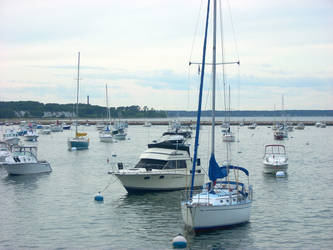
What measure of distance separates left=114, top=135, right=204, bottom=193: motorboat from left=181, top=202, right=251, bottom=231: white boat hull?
8.62 m

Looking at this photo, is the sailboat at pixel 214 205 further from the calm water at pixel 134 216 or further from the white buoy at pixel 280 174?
the white buoy at pixel 280 174

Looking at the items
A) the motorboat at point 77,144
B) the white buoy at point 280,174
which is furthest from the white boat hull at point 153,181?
the motorboat at point 77,144

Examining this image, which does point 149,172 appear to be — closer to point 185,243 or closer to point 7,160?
point 185,243

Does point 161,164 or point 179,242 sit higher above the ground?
point 161,164

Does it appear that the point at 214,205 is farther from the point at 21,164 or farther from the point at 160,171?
the point at 21,164

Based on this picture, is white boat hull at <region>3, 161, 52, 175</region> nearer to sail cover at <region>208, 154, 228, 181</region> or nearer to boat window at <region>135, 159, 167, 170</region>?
boat window at <region>135, 159, 167, 170</region>

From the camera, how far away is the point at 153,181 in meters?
35.9

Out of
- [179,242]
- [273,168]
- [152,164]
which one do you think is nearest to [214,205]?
[179,242]

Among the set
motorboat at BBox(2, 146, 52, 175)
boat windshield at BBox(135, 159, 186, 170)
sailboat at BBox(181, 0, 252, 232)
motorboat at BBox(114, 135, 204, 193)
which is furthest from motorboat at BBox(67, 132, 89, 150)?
sailboat at BBox(181, 0, 252, 232)

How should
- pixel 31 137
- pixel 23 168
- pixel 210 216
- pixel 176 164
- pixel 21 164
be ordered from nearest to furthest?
pixel 210 216, pixel 176 164, pixel 21 164, pixel 23 168, pixel 31 137

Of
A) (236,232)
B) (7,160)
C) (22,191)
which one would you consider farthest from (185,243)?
(7,160)

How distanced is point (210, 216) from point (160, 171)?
11120mm

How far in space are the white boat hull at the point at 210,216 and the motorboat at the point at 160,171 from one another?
8616 millimetres

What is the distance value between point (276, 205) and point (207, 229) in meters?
10.1
